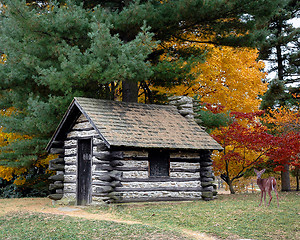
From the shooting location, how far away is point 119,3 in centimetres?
1956

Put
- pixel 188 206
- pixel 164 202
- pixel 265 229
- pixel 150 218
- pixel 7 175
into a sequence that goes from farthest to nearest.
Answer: pixel 7 175
pixel 164 202
pixel 188 206
pixel 150 218
pixel 265 229

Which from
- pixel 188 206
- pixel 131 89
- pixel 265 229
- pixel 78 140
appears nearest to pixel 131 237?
pixel 265 229

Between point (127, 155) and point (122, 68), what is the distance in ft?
12.3

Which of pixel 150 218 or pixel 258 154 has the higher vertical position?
pixel 258 154

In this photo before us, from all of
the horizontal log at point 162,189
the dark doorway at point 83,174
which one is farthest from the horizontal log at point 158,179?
the dark doorway at point 83,174

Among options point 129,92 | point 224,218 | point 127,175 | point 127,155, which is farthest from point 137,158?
point 129,92

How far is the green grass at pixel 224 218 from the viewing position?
8578 mm

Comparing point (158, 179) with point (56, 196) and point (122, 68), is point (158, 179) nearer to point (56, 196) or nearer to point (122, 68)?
point (56, 196)

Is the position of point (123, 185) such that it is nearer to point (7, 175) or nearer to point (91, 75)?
point (91, 75)

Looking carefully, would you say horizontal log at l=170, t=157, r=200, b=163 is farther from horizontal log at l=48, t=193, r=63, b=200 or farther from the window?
horizontal log at l=48, t=193, r=63, b=200

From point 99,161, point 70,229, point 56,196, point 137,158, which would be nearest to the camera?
point 70,229

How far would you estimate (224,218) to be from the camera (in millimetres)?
10242

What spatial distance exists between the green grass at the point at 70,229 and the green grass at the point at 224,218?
3.14ft

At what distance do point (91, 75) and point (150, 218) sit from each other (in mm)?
6964
